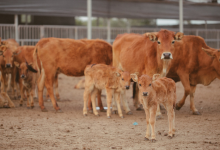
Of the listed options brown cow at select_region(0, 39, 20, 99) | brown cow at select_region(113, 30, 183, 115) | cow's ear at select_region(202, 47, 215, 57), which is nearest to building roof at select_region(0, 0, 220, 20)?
brown cow at select_region(0, 39, 20, 99)

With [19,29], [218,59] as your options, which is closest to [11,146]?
[218,59]

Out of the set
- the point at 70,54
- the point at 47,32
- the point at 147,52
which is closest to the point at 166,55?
the point at 147,52

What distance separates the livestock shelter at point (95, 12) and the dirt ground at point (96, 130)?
785 cm

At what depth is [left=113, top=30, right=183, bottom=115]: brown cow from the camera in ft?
26.1

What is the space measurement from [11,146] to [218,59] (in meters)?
6.17

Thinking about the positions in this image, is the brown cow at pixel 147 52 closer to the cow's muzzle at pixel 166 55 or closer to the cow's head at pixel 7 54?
the cow's muzzle at pixel 166 55

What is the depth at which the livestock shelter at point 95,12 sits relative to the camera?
55.4ft

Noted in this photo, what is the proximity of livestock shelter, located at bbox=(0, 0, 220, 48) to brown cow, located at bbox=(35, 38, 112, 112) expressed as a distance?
237 inches

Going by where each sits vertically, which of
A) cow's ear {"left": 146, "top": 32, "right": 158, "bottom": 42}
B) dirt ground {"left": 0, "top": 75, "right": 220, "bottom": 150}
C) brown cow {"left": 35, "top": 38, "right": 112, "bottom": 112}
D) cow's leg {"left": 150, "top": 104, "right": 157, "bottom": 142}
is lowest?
dirt ground {"left": 0, "top": 75, "right": 220, "bottom": 150}

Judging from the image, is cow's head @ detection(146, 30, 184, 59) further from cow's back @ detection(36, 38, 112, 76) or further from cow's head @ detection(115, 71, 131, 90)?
cow's back @ detection(36, 38, 112, 76)

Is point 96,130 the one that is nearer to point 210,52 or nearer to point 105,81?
point 105,81

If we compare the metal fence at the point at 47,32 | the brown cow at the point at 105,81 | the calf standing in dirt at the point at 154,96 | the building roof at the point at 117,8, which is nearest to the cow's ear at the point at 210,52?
the brown cow at the point at 105,81

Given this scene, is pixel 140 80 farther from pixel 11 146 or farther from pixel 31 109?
pixel 31 109

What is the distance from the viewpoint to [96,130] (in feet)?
23.4
